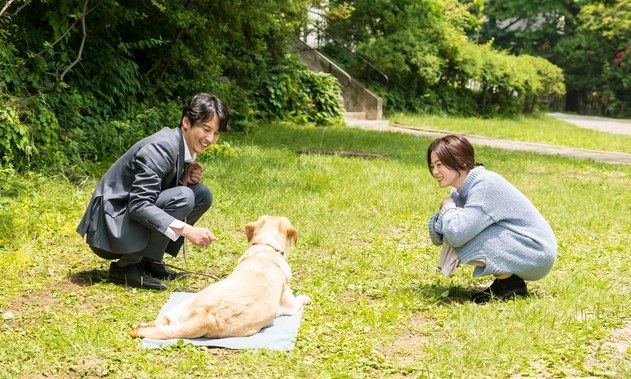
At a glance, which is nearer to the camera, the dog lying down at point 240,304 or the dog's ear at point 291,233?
the dog lying down at point 240,304

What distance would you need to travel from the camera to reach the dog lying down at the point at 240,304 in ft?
14.3

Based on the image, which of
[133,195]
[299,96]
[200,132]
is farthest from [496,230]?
[299,96]

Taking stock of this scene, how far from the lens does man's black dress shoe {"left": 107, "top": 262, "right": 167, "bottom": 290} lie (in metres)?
5.57

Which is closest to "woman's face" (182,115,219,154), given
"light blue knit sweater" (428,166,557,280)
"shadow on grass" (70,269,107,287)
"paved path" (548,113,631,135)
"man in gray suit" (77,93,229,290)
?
"man in gray suit" (77,93,229,290)

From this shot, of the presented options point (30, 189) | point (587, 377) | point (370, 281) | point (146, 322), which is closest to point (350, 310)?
point (370, 281)

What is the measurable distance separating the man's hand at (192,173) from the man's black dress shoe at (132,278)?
0.72 m

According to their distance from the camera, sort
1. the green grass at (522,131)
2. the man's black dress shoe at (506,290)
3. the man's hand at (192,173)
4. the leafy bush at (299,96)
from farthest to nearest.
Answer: the green grass at (522,131), the leafy bush at (299,96), the man's hand at (192,173), the man's black dress shoe at (506,290)

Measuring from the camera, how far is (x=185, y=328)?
4324 mm

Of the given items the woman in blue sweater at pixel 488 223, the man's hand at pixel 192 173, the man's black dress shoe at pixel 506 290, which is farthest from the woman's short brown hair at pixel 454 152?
the man's hand at pixel 192 173

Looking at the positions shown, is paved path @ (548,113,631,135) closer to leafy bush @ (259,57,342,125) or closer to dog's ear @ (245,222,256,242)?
leafy bush @ (259,57,342,125)

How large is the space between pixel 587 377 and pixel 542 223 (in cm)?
161

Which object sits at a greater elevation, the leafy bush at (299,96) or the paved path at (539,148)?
the leafy bush at (299,96)

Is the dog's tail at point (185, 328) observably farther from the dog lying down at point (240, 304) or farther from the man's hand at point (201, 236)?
the man's hand at point (201, 236)

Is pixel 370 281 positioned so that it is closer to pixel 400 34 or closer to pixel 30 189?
pixel 30 189
